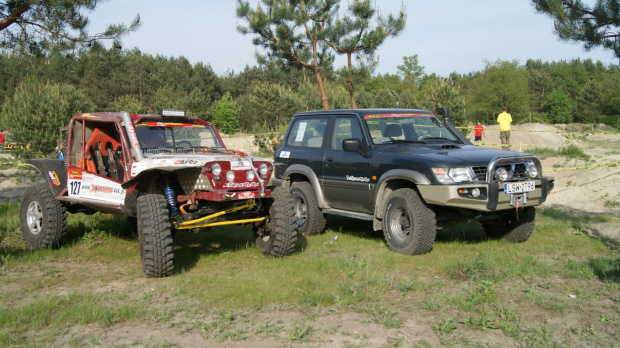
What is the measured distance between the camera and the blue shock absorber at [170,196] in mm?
6359

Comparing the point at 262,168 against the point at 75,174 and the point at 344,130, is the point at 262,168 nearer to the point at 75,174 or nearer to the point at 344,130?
the point at 344,130

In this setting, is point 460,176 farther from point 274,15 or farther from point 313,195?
point 274,15

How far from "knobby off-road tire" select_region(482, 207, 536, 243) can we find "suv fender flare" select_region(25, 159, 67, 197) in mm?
6048

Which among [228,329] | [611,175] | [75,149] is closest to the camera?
[228,329]

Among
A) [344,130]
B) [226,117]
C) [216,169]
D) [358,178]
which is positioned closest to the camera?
[216,169]

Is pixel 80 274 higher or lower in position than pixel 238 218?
lower

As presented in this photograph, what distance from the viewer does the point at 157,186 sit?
21.9ft

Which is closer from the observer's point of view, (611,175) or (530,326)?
(530,326)

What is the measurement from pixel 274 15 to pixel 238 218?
14550 millimetres

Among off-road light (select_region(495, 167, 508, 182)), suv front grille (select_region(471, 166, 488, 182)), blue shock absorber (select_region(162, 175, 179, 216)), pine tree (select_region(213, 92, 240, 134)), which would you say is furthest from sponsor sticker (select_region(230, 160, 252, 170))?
pine tree (select_region(213, 92, 240, 134))

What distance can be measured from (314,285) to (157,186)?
91.9 inches

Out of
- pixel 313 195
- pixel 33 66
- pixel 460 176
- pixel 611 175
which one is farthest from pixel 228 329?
pixel 611 175

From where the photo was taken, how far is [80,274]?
253 inches

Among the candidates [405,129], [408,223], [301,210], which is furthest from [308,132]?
[408,223]
